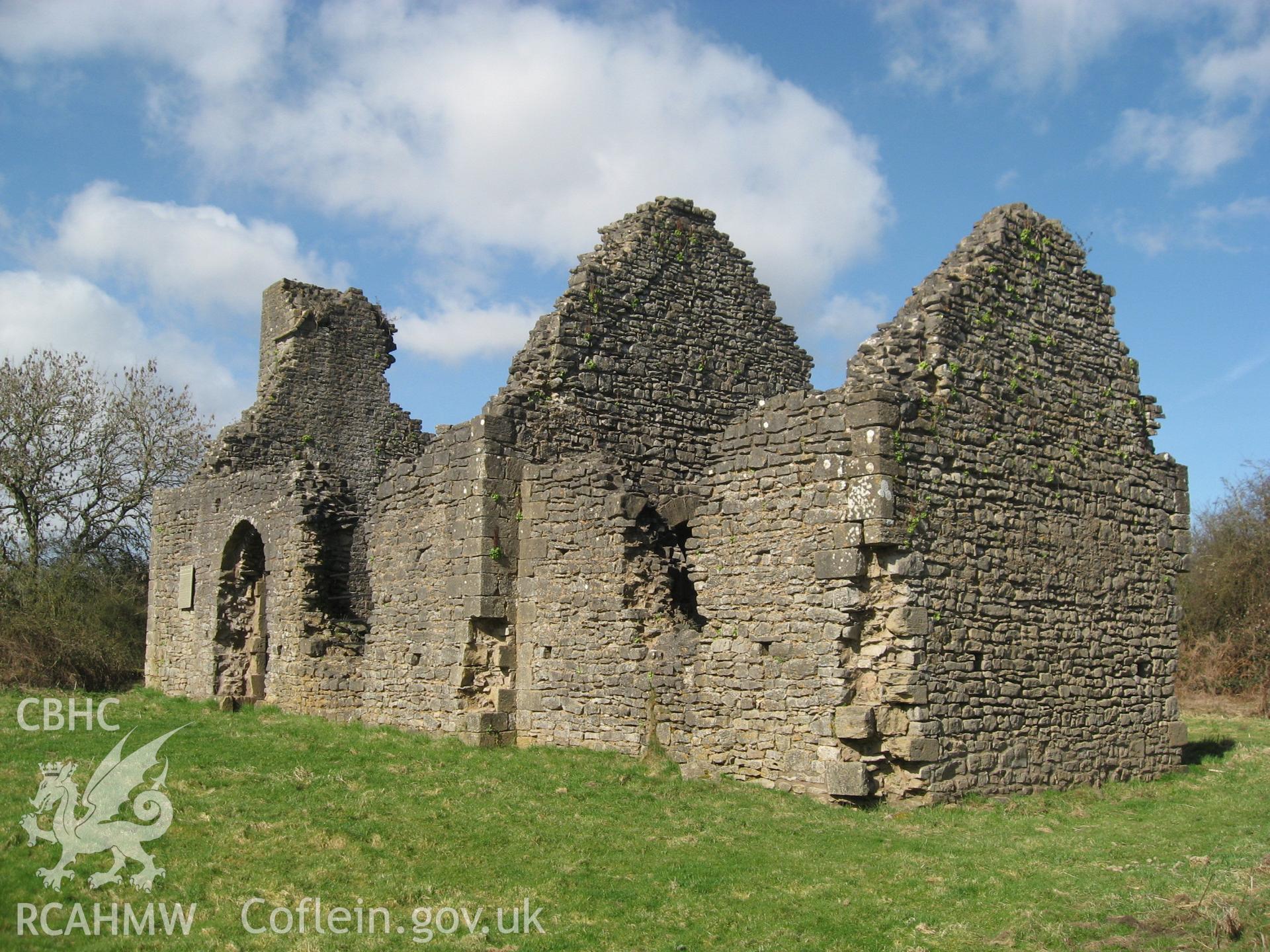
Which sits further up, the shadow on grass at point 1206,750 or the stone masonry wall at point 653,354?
the stone masonry wall at point 653,354

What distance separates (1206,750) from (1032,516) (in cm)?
564

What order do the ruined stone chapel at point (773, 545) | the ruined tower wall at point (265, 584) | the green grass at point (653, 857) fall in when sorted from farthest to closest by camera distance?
the ruined tower wall at point (265, 584), the ruined stone chapel at point (773, 545), the green grass at point (653, 857)

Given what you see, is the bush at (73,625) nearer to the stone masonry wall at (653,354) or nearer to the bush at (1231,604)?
the stone masonry wall at (653,354)

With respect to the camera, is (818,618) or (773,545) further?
(773,545)

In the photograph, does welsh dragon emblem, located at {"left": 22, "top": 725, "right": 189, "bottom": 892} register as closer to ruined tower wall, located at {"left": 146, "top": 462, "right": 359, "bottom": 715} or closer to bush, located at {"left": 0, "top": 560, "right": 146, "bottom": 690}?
ruined tower wall, located at {"left": 146, "top": 462, "right": 359, "bottom": 715}

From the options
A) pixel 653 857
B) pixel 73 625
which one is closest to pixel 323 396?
pixel 73 625

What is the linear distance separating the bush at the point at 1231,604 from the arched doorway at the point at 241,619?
19977 millimetres

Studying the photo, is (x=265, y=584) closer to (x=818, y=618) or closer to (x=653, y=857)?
(x=818, y=618)

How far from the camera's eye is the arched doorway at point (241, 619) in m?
20.6

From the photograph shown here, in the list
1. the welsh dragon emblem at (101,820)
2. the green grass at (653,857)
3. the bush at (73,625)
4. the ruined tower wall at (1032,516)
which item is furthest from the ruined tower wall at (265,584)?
the ruined tower wall at (1032,516)

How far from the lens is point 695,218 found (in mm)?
18062

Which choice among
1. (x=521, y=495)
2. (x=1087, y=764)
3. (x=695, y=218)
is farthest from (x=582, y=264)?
(x=1087, y=764)

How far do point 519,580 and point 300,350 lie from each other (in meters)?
12.2

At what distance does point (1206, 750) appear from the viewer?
16031 mm
